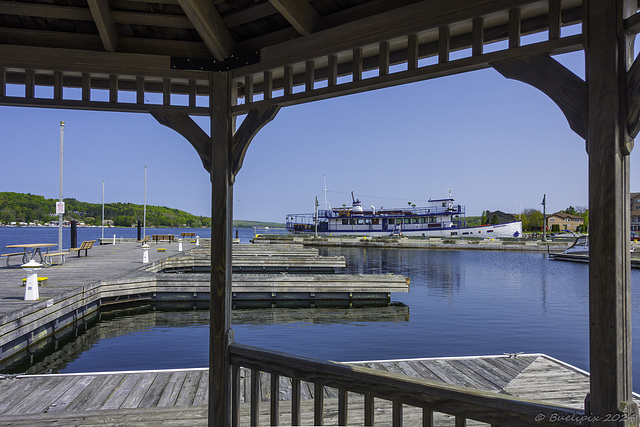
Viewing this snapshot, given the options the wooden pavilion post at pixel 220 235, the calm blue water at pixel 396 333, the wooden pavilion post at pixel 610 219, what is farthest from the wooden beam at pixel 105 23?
the calm blue water at pixel 396 333

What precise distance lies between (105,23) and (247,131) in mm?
1007

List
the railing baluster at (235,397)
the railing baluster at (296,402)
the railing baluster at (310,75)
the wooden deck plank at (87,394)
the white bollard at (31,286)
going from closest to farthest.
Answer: the railing baluster at (296,402) < the railing baluster at (310,75) < the railing baluster at (235,397) < the wooden deck plank at (87,394) < the white bollard at (31,286)

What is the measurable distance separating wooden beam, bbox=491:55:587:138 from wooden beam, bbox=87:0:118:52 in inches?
85.1

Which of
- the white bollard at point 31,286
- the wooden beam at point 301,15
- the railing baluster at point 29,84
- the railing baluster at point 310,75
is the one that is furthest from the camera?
the white bollard at point 31,286

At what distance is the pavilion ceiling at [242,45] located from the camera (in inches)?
76.6

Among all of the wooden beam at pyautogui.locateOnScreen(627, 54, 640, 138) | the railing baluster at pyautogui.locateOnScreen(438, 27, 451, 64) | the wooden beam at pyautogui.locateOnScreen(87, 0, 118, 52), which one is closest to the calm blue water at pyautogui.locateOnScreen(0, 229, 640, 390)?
the wooden beam at pyautogui.locateOnScreen(87, 0, 118, 52)

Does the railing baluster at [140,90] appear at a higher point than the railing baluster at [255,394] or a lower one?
higher

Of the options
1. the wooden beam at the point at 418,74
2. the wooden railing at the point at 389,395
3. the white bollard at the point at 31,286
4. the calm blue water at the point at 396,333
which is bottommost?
the calm blue water at the point at 396,333

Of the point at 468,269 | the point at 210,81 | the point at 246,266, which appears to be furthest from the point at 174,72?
the point at 468,269

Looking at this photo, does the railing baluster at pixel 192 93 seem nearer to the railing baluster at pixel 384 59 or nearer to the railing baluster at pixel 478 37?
the railing baluster at pixel 384 59

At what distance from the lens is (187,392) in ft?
13.1

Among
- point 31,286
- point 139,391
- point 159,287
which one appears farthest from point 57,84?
point 159,287

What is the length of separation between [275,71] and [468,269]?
21530 mm

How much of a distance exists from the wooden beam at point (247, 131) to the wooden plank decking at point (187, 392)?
2.05 m
